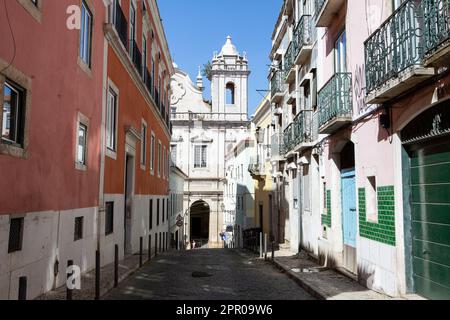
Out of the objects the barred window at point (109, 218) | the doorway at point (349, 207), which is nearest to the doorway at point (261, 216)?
the barred window at point (109, 218)

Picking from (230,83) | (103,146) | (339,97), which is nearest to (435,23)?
(339,97)

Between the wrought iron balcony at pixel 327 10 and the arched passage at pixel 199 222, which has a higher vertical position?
the wrought iron balcony at pixel 327 10

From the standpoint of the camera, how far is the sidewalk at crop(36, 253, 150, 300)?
24.5 feet

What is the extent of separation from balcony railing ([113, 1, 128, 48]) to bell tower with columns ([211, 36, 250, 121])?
105 feet

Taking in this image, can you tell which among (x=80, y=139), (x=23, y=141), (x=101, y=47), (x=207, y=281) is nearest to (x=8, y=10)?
(x=23, y=141)

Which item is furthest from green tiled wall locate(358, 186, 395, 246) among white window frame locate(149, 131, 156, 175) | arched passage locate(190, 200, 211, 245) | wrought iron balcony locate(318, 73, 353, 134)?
arched passage locate(190, 200, 211, 245)

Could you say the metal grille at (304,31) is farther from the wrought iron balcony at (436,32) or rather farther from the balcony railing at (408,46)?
the wrought iron balcony at (436,32)

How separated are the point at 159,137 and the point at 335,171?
14018mm

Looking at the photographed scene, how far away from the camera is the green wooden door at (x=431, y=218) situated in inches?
255

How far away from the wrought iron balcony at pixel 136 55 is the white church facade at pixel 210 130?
97.4 feet

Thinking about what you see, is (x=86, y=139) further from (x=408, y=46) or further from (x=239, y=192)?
(x=239, y=192)

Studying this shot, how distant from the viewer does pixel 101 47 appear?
1115cm

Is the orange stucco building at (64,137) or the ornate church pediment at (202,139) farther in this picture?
the ornate church pediment at (202,139)
